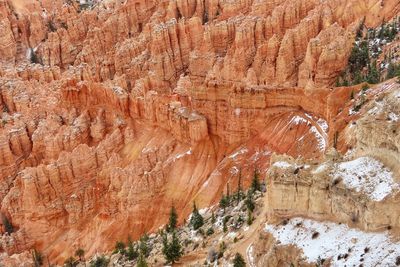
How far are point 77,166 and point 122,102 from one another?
9.12m

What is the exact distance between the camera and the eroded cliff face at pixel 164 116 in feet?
176

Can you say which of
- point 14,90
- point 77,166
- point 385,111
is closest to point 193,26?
point 14,90

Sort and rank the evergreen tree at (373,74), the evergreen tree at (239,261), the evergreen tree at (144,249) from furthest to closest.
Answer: the evergreen tree at (373,74) → the evergreen tree at (144,249) → the evergreen tree at (239,261)

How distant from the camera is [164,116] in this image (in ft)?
199

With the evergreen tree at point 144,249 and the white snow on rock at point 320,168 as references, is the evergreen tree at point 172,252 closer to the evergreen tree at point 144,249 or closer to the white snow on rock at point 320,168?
the evergreen tree at point 144,249

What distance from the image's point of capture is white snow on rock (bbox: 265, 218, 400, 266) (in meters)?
25.2

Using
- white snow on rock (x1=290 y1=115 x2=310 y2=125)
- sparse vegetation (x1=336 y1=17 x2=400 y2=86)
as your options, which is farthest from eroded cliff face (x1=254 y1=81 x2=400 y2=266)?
sparse vegetation (x1=336 y1=17 x2=400 y2=86)

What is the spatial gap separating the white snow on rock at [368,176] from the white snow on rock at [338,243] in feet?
6.56

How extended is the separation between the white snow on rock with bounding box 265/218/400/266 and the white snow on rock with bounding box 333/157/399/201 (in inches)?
78.8

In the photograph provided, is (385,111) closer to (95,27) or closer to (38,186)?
(38,186)

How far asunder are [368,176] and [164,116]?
1363 inches

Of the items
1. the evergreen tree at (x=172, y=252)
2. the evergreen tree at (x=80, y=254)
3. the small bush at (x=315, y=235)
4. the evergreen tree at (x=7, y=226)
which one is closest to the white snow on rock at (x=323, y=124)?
the evergreen tree at (x=172, y=252)

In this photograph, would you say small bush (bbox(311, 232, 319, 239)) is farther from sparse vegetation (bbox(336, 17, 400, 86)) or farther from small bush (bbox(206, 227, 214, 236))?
sparse vegetation (bbox(336, 17, 400, 86))

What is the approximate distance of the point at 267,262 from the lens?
94.9 feet
